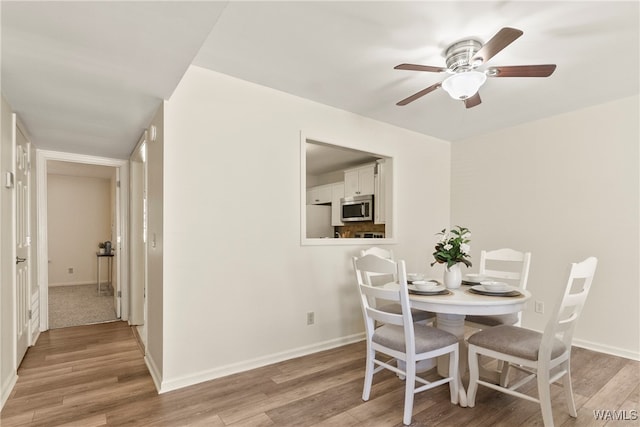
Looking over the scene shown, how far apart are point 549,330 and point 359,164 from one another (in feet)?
14.1

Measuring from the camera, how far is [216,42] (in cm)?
219

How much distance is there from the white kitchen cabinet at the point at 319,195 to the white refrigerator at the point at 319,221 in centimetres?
17

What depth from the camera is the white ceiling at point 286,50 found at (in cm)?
155

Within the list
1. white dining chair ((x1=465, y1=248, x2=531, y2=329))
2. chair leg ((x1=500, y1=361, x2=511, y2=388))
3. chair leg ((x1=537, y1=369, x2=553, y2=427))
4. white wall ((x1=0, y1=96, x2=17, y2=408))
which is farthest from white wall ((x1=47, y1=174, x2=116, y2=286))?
chair leg ((x1=537, y1=369, x2=553, y2=427))

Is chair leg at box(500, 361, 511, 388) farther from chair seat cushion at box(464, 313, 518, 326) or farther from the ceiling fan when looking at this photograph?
the ceiling fan

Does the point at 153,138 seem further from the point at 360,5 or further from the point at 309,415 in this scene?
the point at 309,415

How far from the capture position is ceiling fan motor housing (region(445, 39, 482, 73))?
6.97 feet

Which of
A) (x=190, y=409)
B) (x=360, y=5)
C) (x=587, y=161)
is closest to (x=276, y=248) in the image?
(x=190, y=409)

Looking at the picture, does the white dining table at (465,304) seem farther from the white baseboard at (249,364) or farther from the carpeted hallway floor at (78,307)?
the carpeted hallway floor at (78,307)

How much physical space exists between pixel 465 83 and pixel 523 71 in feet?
1.05

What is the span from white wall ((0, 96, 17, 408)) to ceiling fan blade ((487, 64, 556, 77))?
3.25m

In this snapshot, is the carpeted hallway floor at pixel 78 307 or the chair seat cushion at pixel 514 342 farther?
the carpeted hallway floor at pixel 78 307

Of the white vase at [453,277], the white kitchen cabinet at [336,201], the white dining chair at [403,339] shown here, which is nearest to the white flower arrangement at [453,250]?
the white vase at [453,277]

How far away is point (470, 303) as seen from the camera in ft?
6.48
